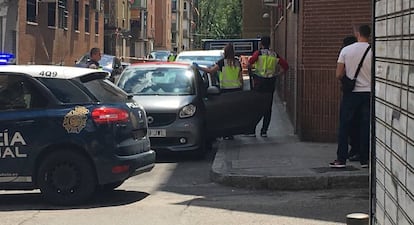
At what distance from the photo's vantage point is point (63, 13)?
4047 cm

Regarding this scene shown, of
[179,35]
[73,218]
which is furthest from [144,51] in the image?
[73,218]

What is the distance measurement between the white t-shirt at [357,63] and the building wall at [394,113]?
470 centimetres

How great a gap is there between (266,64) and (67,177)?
6088 millimetres

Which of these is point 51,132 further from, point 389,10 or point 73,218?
point 389,10

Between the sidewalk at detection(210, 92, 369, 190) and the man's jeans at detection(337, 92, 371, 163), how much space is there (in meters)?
0.32

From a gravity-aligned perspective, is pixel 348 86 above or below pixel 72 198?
above

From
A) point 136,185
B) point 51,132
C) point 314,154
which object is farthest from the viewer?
point 314,154

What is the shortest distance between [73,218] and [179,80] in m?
5.36

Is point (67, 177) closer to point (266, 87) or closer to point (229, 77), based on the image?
point (266, 87)

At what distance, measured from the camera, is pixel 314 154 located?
10.8m

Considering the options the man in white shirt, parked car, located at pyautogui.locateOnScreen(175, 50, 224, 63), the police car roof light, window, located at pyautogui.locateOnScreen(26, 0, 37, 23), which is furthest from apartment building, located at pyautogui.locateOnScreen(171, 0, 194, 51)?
the police car roof light

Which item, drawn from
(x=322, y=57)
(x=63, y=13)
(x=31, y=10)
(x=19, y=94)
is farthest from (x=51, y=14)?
(x=19, y=94)

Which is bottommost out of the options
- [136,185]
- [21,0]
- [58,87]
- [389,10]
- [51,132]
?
[136,185]

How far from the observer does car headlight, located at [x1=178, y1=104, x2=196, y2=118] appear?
11.5 m
